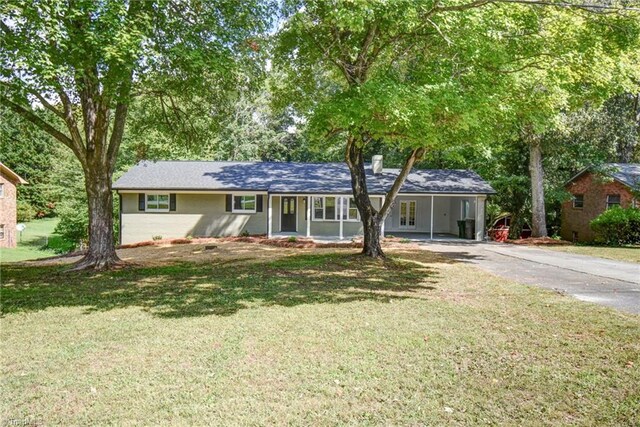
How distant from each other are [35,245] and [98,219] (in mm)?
22705

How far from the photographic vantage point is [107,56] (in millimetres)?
7320

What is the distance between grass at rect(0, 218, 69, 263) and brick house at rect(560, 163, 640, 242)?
30.3 m

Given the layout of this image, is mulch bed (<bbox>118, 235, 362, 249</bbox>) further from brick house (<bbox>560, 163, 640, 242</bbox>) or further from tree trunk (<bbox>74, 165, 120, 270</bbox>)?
brick house (<bbox>560, 163, 640, 242</bbox>)

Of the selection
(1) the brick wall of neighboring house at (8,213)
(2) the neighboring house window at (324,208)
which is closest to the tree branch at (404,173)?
(2) the neighboring house window at (324,208)

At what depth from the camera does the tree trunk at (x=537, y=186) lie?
22.9m

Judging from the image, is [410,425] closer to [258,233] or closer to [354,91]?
[354,91]

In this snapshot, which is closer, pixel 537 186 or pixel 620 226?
pixel 620 226

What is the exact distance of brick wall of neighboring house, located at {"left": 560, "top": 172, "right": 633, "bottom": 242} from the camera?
74.9ft

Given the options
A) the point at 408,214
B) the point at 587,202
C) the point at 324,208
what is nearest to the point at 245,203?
the point at 324,208

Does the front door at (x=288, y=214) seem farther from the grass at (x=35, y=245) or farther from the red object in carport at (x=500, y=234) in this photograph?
the grass at (x=35, y=245)

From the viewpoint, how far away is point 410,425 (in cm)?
382

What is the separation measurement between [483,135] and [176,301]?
9191 mm

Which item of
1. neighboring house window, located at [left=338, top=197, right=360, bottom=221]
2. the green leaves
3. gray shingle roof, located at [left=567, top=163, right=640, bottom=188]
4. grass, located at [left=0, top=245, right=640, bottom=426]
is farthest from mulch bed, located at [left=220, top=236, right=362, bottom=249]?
gray shingle roof, located at [left=567, top=163, right=640, bottom=188]

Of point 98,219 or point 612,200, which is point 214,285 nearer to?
point 98,219
